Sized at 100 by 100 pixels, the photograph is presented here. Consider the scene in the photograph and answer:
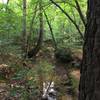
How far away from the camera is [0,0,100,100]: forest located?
4.83ft

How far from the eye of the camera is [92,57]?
4.77 feet

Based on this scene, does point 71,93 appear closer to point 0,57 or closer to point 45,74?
point 45,74

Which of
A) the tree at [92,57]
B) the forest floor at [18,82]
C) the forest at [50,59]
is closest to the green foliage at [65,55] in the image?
the forest at [50,59]

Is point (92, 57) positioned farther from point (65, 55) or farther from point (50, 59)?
point (50, 59)

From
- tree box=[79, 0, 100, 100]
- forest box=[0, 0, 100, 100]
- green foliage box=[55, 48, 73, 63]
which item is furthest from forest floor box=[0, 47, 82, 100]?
tree box=[79, 0, 100, 100]

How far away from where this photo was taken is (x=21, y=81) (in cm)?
800

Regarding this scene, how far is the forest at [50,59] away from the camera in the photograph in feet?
4.83

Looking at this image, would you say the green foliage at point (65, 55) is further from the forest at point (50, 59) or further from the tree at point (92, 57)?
the tree at point (92, 57)

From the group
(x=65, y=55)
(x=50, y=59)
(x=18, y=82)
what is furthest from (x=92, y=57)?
(x=50, y=59)

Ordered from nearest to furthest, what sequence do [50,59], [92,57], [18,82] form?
[92,57] < [18,82] < [50,59]

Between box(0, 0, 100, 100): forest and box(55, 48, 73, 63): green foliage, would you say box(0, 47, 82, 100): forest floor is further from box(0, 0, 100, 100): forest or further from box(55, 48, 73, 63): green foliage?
box(55, 48, 73, 63): green foliage

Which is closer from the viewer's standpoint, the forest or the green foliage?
the forest

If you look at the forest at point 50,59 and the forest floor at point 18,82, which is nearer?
the forest at point 50,59

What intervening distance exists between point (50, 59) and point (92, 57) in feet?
45.8
